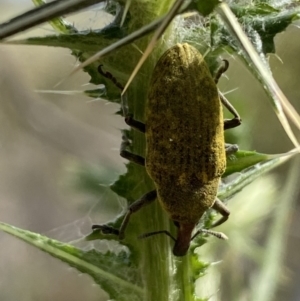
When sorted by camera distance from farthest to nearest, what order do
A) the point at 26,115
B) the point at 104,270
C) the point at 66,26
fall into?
the point at 26,115
the point at 104,270
the point at 66,26

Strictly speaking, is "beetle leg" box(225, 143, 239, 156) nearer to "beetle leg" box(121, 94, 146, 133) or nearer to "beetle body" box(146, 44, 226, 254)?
"beetle body" box(146, 44, 226, 254)

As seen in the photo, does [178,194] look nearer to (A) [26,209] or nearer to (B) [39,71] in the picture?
(A) [26,209]

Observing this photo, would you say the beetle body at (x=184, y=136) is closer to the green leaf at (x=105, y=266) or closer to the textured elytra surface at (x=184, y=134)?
the textured elytra surface at (x=184, y=134)

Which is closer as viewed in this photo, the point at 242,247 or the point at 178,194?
the point at 178,194

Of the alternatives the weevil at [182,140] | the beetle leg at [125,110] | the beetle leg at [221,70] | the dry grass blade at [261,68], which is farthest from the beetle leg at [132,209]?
the dry grass blade at [261,68]

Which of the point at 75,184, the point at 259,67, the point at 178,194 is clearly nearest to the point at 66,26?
the point at 259,67

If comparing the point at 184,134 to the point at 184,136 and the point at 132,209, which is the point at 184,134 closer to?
the point at 184,136

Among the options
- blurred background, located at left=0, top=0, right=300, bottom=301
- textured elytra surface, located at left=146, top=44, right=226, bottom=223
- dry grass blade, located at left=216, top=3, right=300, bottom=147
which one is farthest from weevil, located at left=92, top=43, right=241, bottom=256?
blurred background, located at left=0, top=0, right=300, bottom=301

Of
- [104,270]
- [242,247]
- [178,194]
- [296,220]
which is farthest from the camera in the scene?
[296,220]

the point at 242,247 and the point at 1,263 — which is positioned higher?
the point at 242,247
